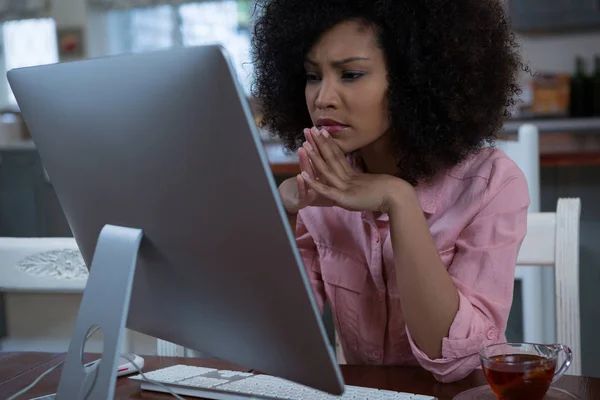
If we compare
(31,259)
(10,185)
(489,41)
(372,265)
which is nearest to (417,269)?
(372,265)

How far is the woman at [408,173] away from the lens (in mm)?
983

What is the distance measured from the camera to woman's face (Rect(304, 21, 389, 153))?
106 cm

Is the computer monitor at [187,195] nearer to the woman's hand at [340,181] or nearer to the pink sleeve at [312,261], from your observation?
the woman's hand at [340,181]

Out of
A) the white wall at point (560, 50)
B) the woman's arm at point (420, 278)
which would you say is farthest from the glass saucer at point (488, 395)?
the white wall at point (560, 50)

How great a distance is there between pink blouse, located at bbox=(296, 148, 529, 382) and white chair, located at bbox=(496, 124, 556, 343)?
0.67 m

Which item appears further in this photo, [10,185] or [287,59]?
A: [10,185]

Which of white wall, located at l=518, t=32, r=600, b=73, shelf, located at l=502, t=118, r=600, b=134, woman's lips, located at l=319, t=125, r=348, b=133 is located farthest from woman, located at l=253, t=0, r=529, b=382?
white wall, located at l=518, t=32, r=600, b=73

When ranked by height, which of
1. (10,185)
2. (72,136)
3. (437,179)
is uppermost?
(72,136)

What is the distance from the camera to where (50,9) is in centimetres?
534

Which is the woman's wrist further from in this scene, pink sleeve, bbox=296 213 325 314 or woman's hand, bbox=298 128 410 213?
pink sleeve, bbox=296 213 325 314

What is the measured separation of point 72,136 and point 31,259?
26.7 inches

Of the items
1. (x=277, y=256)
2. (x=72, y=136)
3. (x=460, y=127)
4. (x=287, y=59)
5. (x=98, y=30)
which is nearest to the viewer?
(x=277, y=256)

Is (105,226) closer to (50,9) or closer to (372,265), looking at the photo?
(372,265)

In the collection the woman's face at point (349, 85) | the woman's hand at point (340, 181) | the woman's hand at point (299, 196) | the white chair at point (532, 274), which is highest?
the woman's face at point (349, 85)
